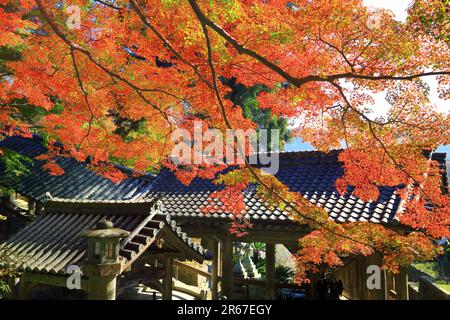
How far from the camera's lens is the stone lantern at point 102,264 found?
202 inches

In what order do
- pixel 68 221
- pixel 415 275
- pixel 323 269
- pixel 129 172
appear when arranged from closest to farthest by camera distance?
pixel 68 221 → pixel 323 269 → pixel 129 172 → pixel 415 275

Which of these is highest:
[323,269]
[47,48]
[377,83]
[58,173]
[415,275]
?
[47,48]

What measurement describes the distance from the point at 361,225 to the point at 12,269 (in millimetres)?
6002

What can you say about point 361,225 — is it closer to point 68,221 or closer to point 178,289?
point 68,221

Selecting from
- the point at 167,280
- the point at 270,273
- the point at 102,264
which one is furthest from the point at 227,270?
the point at 102,264

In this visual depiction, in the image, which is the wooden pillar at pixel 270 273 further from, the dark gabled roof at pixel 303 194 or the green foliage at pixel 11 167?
the green foliage at pixel 11 167

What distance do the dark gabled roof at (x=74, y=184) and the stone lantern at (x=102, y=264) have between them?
5786mm

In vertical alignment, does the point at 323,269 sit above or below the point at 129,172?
below

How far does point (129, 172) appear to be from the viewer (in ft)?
40.4

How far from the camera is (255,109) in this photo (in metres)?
20.3

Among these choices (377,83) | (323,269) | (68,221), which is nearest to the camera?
(377,83)

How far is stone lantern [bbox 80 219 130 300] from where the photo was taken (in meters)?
5.12

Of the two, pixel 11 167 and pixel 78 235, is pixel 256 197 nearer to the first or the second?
pixel 78 235
